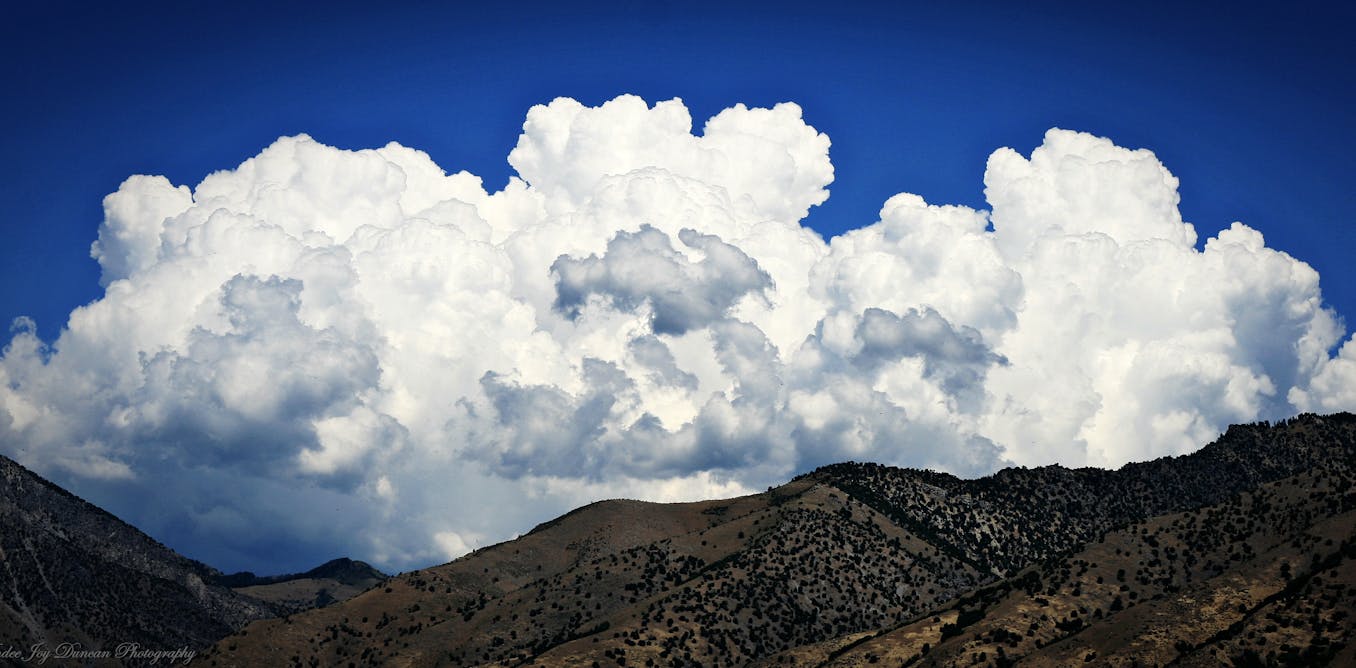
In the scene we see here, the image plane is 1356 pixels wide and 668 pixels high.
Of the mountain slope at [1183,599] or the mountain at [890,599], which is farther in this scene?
the mountain at [890,599]

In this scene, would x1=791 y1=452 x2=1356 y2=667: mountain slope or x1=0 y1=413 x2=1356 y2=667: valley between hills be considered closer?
x1=791 y1=452 x2=1356 y2=667: mountain slope

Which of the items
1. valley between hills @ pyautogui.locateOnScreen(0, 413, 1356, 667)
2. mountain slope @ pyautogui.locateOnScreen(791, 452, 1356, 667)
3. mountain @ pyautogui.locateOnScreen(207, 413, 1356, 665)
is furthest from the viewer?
mountain @ pyautogui.locateOnScreen(207, 413, 1356, 665)

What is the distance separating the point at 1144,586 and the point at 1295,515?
65.4 ft

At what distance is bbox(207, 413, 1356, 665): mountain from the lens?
102 meters

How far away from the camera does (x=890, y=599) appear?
16688 centimetres

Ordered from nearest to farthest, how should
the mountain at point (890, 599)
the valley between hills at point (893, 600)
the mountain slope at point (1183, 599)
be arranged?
the mountain slope at point (1183, 599), the valley between hills at point (893, 600), the mountain at point (890, 599)

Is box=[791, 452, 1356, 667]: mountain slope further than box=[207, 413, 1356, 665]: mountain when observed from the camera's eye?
No

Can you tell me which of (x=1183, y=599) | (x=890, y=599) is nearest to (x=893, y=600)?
(x=890, y=599)

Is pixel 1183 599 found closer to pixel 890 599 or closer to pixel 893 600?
pixel 893 600

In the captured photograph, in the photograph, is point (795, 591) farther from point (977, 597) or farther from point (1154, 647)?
point (1154, 647)

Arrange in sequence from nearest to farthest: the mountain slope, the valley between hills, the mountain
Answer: the mountain slope
the valley between hills
the mountain

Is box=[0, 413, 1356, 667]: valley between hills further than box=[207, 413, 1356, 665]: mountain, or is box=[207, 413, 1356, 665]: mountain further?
box=[207, 413, 1356, 665]: mountain

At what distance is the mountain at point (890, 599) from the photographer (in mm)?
102062

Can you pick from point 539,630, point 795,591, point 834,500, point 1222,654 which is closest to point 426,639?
point 539,630
